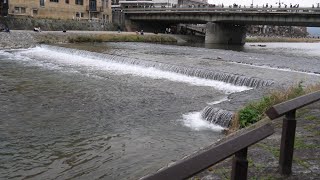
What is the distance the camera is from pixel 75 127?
1248cm

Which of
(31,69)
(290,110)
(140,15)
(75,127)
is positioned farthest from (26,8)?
(290,110)

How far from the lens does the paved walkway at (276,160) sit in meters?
5.88

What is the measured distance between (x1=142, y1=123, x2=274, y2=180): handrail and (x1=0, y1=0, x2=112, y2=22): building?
66.3 metres

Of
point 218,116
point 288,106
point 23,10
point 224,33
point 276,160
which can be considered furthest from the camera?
point 224,33

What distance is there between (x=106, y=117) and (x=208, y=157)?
1096 cm

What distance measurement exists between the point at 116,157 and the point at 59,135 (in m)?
2.61

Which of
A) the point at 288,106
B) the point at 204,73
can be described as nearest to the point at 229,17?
the point at 204,73

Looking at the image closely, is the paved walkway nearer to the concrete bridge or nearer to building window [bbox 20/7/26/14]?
the concrete bridge

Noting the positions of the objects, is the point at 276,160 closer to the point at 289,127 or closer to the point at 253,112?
the point at 289,127

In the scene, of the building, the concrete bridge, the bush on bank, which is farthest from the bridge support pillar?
the bush on bank

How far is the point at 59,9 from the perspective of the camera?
254 feet

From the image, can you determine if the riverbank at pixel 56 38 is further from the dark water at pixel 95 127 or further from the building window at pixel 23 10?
the dark water at pixel 95 127

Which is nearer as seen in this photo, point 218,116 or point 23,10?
point 218,116

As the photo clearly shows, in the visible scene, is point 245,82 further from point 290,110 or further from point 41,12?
point 41,12
